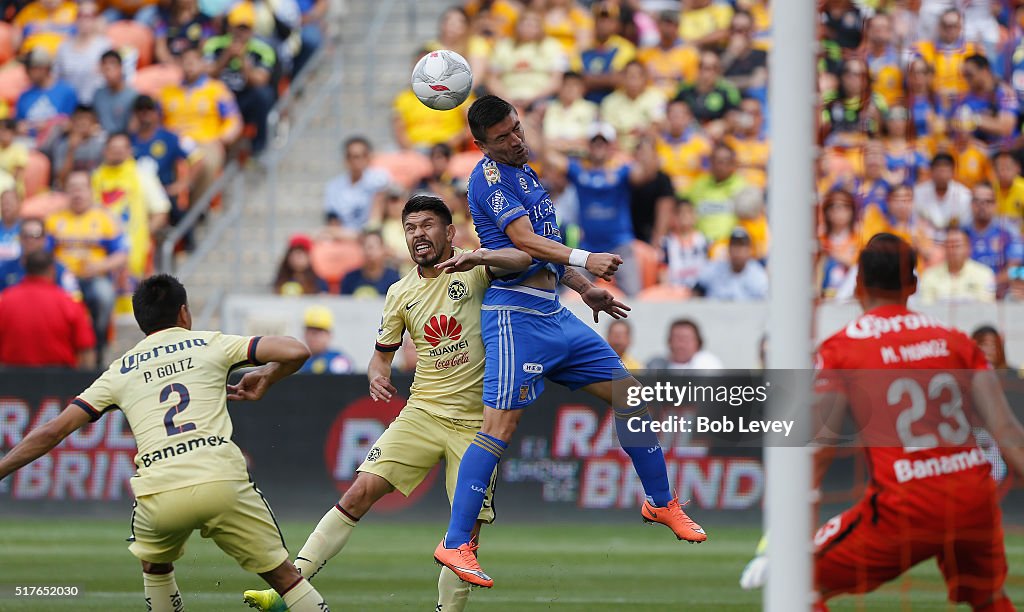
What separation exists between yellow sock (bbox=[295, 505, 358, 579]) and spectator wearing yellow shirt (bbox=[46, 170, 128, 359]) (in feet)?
25.5

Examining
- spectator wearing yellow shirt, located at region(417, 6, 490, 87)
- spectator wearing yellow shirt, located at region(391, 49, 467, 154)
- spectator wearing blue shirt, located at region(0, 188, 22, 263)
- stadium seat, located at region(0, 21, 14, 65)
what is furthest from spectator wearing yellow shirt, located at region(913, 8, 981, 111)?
stadium seat, located at region(0, 21, 14, 65)

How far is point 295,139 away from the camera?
1794 centimetres

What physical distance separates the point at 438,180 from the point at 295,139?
2.87 meters

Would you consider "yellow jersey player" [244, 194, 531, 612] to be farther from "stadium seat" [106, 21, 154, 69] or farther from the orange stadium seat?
the orange stadium seat

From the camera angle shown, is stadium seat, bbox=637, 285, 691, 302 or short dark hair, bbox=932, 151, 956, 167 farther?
stadium seat, bbox=637, 285, 691, 302

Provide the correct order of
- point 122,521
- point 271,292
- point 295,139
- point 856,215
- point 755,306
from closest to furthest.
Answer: point 856,215 < point 122,521 < point 755,306 < point 271,292 < point 295,139

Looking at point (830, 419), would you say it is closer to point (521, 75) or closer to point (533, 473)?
point (533, 473)

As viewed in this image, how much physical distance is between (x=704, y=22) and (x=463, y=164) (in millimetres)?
3555

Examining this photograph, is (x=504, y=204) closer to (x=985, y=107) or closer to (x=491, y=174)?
(x=491, y=174)

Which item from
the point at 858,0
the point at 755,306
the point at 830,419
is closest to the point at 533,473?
the point at 755,306

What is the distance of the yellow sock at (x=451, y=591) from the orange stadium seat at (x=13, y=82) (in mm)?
12829

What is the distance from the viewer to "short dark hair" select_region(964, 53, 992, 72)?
37.7ft

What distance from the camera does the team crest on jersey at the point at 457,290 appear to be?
25.5ft

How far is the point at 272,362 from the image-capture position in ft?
22.9
